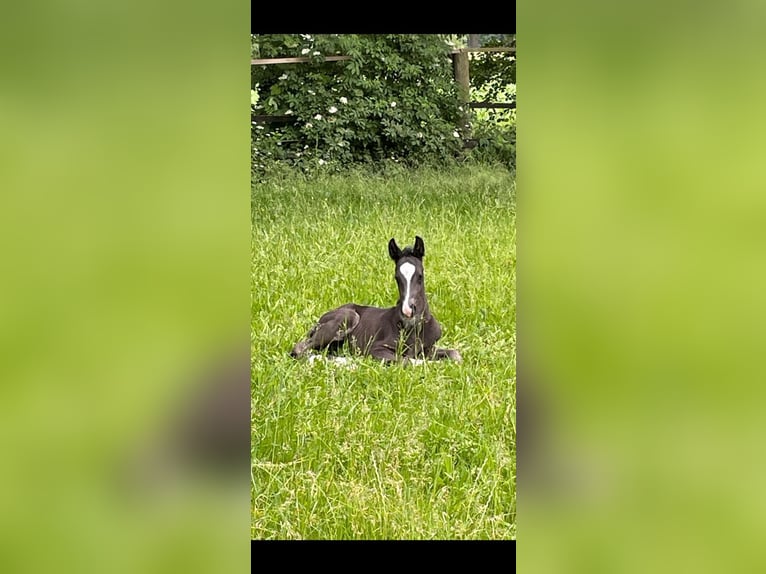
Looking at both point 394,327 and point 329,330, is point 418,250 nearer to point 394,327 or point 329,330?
point 394,327

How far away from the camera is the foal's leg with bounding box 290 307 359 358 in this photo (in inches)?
136

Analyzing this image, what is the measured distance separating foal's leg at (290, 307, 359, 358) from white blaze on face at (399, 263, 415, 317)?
0.77 ft

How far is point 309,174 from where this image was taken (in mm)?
7266

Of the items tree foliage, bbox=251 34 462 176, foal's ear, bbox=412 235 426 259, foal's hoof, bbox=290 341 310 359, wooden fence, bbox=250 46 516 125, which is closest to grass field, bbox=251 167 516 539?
foal's hoof, bbox=290 341 310 359

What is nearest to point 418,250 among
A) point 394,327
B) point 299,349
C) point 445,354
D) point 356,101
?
point 394,327

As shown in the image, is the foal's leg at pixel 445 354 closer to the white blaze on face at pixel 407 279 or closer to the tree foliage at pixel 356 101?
the white blaze on face at pixel 407 279

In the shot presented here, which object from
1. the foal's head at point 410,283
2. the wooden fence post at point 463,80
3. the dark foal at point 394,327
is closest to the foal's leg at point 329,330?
the dark foal at point 394,327
